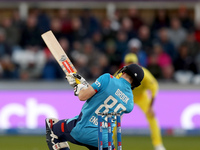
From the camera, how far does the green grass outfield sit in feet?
39.6

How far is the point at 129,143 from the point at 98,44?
467cm

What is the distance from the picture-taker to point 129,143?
1300 centimetres

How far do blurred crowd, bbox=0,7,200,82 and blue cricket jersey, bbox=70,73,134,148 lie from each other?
8.31 meters

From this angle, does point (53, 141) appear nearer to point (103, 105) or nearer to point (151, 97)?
point (103, 105)

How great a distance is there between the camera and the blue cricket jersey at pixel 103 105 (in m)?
7.34

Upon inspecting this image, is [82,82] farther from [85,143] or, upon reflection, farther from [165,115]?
[165,115]

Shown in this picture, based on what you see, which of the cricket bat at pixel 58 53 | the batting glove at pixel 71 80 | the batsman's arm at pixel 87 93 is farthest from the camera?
the cricket bat at pixel 58 53

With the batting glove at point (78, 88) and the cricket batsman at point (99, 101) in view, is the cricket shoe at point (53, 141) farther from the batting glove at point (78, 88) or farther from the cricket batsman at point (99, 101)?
the batting glove at point (78, 88)

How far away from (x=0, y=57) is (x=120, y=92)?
956 cm

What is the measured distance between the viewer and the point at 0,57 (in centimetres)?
1638

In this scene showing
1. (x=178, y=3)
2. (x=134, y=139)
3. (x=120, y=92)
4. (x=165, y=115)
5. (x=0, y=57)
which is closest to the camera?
(x=120, y=92)

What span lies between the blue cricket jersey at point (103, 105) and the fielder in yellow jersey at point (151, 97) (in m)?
4.00

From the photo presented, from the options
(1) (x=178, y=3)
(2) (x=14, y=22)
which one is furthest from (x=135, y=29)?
(2) (x=14, y=22)

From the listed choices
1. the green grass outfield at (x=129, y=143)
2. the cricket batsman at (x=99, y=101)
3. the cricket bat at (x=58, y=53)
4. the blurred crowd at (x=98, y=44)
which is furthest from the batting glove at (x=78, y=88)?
the blurred crowd at (x=98, y=44)
